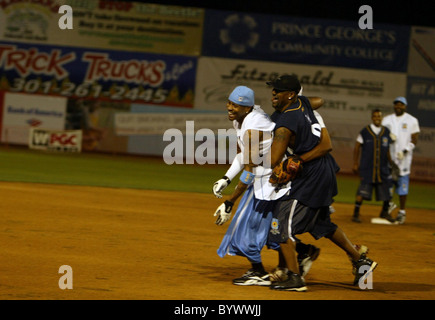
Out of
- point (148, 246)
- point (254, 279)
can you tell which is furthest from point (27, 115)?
point (254, 279)

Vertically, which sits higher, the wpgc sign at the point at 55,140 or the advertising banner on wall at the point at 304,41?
the advertising banner on wall at the point at 304,41

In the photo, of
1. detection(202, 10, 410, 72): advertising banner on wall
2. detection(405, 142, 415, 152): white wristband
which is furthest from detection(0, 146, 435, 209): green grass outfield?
detection(202, 10, 410, 72): advertising banner on wall

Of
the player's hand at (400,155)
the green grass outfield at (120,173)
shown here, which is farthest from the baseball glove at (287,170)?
the green grass outfield at (120,173)

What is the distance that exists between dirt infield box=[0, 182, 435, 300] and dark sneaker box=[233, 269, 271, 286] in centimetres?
13

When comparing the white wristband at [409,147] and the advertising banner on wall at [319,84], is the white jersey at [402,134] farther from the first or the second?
the advertising banner on wall at [319,84]

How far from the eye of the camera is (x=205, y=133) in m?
26.6

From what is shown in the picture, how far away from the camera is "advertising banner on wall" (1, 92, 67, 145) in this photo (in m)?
27.0

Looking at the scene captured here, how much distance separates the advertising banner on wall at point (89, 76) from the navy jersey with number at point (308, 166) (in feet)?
67.8

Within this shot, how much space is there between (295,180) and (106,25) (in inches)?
869

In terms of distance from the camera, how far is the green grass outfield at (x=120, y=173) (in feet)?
57.1

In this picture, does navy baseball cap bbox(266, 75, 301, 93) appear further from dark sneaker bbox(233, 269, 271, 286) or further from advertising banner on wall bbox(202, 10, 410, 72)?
advertising banner on wall bbox(202, 10, 410, 72)

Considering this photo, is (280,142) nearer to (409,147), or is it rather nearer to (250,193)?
(250,193)

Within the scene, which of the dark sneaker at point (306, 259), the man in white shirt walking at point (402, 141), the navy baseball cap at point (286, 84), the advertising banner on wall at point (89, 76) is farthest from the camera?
the advertising banner on wall at point (89, 76)

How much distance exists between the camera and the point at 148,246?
9.23m
